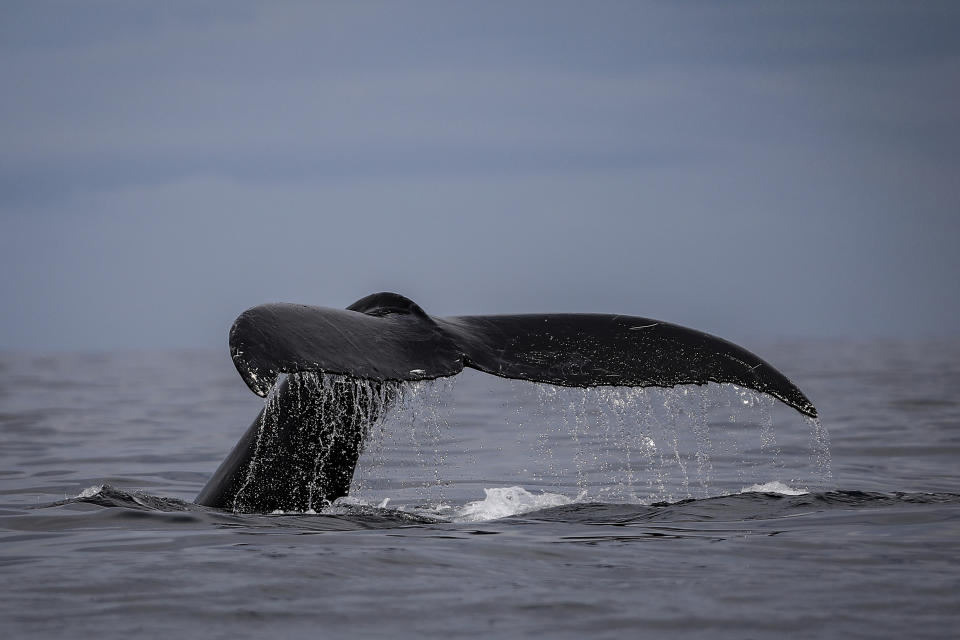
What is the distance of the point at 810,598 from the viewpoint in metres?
4.55

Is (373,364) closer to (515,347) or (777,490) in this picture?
(515,347)

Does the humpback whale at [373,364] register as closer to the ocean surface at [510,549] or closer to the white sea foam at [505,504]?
the ocean surface at [510,549]

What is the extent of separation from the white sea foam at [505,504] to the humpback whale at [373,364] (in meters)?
0.93

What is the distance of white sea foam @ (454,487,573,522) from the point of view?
276 inches

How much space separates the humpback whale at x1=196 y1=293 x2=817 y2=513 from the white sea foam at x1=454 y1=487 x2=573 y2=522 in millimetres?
931

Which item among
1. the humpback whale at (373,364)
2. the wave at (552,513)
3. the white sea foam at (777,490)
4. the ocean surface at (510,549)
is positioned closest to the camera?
the ocean surface at (510,549)

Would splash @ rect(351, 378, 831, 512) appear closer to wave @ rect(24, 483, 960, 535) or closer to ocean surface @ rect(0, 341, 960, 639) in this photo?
ocean surface @ rect(0, 341, 960, 639)

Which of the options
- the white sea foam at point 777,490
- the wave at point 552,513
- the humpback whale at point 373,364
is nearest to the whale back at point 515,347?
the humpback whale at point 373,364

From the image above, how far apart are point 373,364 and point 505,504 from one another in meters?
2.77

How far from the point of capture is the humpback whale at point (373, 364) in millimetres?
4805

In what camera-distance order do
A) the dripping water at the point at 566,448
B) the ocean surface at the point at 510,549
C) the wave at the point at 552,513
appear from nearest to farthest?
the ocean surface at the point at 510,549
the dripping water at the point at 566,448
the wave at the point at 552,513

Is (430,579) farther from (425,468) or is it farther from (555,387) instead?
(425,468)

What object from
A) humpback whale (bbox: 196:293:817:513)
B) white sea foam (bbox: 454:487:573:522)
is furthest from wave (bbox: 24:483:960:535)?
humpback whale (bbox: 196:293:817:513)

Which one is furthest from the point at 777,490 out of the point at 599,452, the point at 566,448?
the point at 566,448
